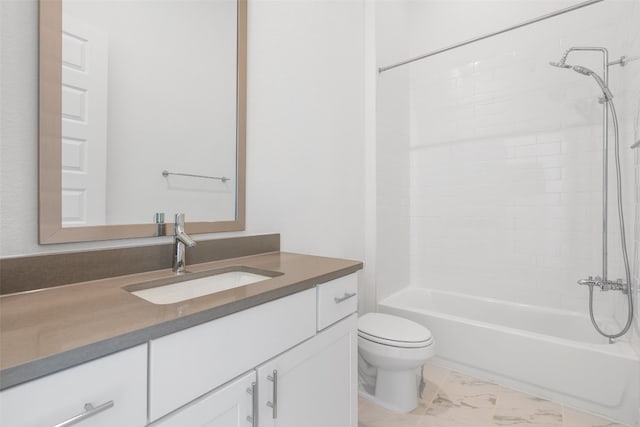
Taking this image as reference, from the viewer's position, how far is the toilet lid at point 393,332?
5.14 feet

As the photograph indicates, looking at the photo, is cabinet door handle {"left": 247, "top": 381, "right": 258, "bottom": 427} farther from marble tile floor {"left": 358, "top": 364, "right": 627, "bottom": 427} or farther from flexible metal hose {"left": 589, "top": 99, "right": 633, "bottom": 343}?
flexible metal hose {"left": 589, "top": 99, "right": 633, "bottom": 343}

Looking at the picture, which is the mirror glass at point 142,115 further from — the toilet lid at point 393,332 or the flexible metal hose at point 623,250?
the flexible metal hose at point 623,250

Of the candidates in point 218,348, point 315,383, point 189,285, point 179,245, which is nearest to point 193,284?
point 189,285

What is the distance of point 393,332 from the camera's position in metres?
1.65

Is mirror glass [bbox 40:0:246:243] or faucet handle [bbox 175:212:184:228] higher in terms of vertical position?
mirror glass [bbox 40:0:246:243]

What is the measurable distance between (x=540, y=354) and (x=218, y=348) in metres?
1.84

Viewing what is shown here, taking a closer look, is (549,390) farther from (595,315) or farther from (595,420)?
(595,315)

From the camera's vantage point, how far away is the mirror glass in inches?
35.4

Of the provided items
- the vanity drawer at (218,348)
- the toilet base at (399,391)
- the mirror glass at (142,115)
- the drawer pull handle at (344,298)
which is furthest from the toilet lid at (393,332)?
the mirror glass at (142,115)

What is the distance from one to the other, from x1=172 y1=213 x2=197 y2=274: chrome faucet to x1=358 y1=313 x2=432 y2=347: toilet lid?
1024 millimetres

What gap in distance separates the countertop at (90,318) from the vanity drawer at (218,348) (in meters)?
0.03

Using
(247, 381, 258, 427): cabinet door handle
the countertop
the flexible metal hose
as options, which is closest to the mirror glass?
the countertop

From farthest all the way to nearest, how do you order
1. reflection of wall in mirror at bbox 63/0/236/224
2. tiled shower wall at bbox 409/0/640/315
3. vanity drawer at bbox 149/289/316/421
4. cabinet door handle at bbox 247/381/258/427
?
1. tiled shower wall at bbox 409/0/640/315
2. reflection of wall in mirror at bbox 63/0/236/224
3. cabinet door handle at bbox 247/381/258/427
4. vanity drawer at bbox 149/289/316/421

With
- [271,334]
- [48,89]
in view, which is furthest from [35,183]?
[271,334]
